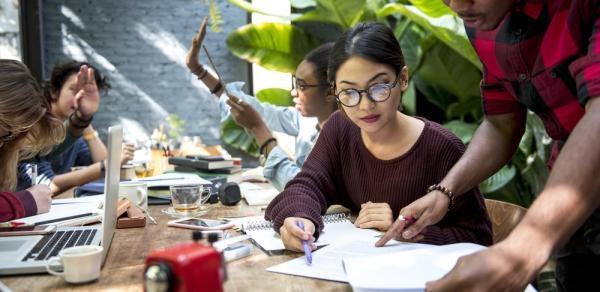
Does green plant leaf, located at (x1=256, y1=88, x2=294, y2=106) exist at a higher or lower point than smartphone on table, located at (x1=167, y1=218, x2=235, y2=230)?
lower

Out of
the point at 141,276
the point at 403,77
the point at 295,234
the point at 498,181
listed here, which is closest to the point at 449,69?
the point at 498,181

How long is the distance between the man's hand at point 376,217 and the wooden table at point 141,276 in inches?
9.6

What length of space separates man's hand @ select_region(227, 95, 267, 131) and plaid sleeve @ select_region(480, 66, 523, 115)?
110 centimetres

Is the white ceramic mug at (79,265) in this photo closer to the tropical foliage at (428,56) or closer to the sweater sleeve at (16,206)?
the sweater sleeve at (16,206)

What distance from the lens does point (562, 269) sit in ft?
4.04

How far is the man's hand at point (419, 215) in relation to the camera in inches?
46.1

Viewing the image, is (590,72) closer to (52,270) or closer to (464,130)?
(52,270)

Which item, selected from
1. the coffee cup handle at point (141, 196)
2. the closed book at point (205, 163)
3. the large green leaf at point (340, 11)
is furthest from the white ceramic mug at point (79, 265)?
the large green leaf at point (340, 11)

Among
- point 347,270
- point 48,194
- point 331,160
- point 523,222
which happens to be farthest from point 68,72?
point 523,222

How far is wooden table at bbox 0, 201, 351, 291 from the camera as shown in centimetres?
97

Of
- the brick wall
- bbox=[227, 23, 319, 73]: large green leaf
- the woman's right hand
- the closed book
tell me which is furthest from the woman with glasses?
the brick wall

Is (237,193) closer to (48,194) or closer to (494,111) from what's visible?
(48,194)

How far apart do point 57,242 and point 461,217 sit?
36.9 inches

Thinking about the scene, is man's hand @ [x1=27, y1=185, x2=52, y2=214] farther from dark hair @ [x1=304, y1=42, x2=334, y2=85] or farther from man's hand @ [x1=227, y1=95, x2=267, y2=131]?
dark hair @ [x1=304, y1=42, x2=334, y2=85]
